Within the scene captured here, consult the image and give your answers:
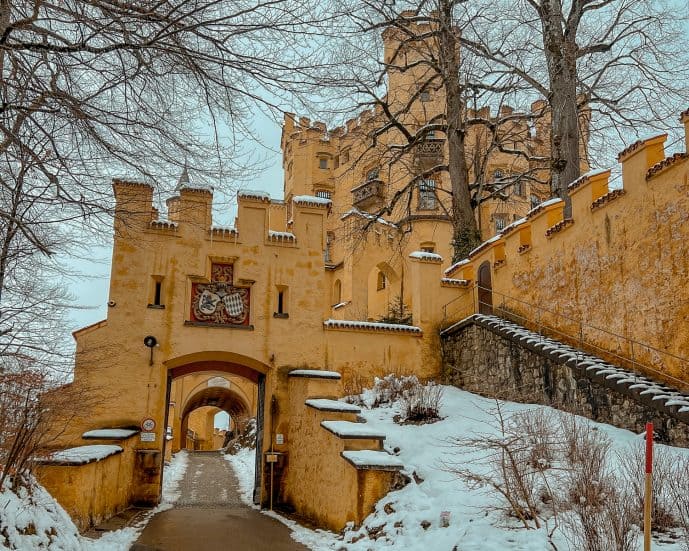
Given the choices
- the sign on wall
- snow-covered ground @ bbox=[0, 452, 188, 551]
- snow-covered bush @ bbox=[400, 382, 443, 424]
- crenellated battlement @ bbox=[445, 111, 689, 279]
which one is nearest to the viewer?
snow-covered ground @ bbox=[0, 452, 188, 551]

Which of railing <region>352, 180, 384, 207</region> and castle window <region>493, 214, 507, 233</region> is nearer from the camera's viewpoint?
railing <region>352, 180, 384, 207</region>

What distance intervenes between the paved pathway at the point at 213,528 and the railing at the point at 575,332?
669cm

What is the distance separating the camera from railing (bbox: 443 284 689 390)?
11727 mm

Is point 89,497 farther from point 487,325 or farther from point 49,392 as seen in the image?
point 487,325

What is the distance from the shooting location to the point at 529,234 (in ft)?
56.7

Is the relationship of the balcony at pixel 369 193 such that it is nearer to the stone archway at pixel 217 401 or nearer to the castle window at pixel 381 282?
the castle window at pixel 381 282

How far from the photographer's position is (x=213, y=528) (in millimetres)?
13094

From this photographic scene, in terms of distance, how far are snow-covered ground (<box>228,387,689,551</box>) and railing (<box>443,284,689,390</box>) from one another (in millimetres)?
1666

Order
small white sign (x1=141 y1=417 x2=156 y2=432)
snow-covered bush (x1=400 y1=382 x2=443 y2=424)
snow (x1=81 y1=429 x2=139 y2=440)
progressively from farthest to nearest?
small white sign (x1=141 y1=417 x2=156 y2=432), snow (x1=81 y1=429 x2=139 y2=440), snow-covered bush (x1=400 y1=382 x2=443 y2=424)

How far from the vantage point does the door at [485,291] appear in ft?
61.8

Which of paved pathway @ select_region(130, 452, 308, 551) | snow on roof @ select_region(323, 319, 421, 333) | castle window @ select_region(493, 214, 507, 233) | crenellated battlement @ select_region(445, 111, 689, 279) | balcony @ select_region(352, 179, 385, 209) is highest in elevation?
balcony @ select_region(352, 179, 385, 209)

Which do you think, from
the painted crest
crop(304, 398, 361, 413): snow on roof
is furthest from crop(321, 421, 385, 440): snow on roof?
the painted crest

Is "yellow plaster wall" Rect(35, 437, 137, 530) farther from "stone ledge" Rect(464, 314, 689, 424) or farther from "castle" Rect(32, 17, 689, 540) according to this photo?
"stone ledge" Rect(464, 314, 689, 424)

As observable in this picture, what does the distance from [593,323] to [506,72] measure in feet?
28.9
